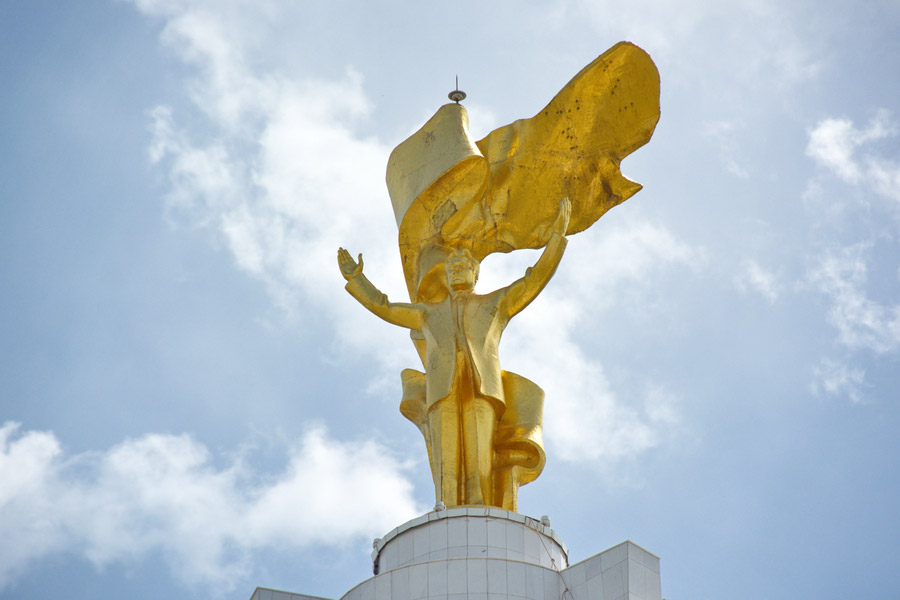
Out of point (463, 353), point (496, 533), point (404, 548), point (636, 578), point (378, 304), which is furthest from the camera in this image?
point (378, 304)

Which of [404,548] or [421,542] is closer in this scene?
[421,542]

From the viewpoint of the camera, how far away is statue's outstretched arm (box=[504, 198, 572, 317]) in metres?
18.2

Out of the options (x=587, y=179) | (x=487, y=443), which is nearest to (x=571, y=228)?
(x=587, y=179)

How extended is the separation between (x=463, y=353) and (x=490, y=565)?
10.5ft

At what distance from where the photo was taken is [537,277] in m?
18.2

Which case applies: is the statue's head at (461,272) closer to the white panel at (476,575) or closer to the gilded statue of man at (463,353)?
the gilded statue of man at (463,353)

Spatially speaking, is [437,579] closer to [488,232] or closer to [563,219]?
[563,219]

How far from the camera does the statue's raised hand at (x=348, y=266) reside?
1853 cm

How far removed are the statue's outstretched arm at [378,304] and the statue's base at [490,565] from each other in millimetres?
2893

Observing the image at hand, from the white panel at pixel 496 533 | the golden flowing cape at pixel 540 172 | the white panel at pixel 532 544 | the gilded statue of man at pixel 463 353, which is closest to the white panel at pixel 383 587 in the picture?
the white panel at pixel 496 533

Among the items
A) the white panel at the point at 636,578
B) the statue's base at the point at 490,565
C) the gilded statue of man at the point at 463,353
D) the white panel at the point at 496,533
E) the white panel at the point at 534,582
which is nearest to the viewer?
the white panel at the point at 636,578

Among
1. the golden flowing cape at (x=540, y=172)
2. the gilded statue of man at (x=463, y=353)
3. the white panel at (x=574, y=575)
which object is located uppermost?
the golden flowing cape at (x=540, y=172)

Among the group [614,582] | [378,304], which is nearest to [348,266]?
[378,304]

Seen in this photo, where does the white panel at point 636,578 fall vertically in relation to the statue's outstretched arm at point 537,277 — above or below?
below
